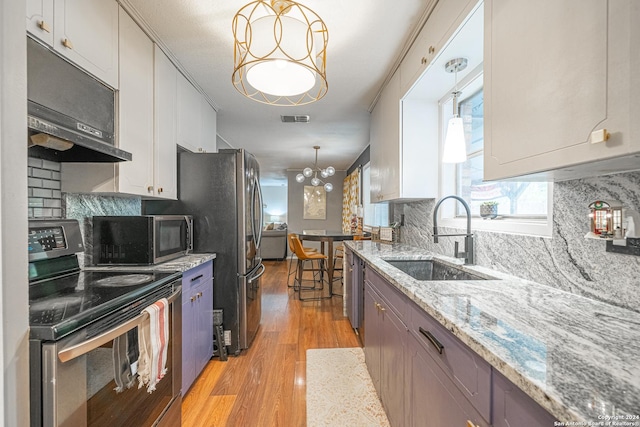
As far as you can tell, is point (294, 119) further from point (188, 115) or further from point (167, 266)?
point (167, 266)

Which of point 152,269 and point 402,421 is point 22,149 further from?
point 402,421

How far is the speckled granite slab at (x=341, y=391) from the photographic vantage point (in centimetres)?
165

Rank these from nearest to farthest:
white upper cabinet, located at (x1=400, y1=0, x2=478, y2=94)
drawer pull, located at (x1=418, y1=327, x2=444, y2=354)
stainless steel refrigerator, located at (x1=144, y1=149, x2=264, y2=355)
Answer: drawer pull, located at (x1=418, y1=327, x2=444, y2=354) < white upper cabinet, located at (x1=400, y1=0, x2=478, y2=94) < stainless steel refrigerator, located at (x1=144, y1=149, x2=264, y2=355)

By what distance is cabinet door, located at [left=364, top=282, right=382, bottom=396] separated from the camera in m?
1.75

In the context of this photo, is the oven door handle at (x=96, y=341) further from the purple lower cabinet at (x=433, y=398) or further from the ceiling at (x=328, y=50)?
the ceiling at (x=328, y=50)

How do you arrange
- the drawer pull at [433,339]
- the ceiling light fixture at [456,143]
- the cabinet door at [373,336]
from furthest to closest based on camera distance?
the cabinet door at [373,336], the ceiling light fixture at [456,143], the drawer pull at [433,339]

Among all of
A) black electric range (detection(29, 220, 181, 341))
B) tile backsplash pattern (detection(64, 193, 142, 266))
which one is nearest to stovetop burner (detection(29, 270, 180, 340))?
black electric range (detection(29, 220, 181, 341))

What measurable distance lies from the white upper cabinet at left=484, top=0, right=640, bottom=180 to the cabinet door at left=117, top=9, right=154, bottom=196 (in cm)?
193

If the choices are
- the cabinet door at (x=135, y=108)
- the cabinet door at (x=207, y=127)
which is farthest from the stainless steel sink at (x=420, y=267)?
the cabinet door at (x=207, y=127)

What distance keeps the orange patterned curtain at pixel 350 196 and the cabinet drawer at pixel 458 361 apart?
4758 millimetres

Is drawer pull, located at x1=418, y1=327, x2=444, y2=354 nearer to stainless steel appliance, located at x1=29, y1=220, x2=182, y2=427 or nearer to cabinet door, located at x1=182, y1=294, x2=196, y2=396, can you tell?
stainless steel appliance, located at x1=29, y1=220, x2=182, y2=427

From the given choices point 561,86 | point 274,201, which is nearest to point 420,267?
point 561,86

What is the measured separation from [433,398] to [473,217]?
138 cm

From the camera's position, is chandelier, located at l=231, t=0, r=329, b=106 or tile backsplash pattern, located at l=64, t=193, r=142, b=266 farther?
tile backsplash pattern, located at l=64, t=193, r=142, b=266
